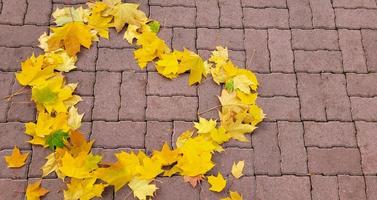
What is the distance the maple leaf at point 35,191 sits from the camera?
2869 millimetres

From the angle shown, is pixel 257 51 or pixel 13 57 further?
pixel 257 51

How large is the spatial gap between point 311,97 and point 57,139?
5.62 ft

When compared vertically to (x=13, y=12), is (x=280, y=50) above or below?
below

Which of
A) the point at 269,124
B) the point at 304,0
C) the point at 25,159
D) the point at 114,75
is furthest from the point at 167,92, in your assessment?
the point at 304,0

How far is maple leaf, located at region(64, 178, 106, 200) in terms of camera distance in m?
2.85

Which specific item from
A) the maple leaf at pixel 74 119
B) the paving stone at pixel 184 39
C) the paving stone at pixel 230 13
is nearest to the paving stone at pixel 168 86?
the paving stone at pixel 184 39

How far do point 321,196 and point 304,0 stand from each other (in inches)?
64.0

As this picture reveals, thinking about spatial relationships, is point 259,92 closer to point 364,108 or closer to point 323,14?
point 364,108

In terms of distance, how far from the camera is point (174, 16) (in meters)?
3.69

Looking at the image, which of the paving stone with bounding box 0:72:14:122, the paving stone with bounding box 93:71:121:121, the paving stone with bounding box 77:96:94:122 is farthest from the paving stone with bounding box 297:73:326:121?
the paving stone with bounding box 0:72:14:122

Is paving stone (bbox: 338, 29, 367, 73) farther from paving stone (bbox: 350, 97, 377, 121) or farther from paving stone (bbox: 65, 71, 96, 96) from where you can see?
paving stone (bbox: 65, 71, 96, 96)

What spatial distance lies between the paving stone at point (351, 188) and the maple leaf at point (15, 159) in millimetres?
1957

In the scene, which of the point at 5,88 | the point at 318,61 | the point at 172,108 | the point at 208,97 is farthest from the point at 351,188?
the point at 5,88

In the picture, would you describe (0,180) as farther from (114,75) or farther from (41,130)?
(114,75)
